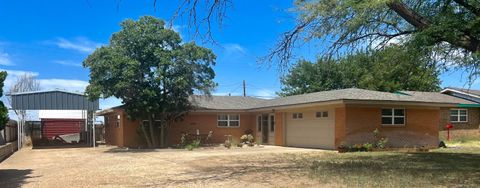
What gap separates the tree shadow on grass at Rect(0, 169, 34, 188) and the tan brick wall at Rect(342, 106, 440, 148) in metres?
14.4

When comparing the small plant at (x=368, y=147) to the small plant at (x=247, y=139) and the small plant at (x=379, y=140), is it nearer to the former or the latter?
the small plant at (x=379, y=140)

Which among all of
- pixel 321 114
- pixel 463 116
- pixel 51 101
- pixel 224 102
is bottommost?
pixel 463 116

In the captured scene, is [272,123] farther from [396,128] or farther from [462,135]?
[462,135]

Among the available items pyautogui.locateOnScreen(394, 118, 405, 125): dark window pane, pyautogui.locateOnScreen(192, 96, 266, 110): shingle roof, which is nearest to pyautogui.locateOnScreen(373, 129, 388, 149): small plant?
pyautogui.locateOnScreen(394, 118, 405, 125): dark window pane

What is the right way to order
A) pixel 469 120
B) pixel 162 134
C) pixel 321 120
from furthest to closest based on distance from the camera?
pixel 469 120 < pixel 162 134 < pixel 321 120

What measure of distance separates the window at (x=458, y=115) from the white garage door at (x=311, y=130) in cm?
1298

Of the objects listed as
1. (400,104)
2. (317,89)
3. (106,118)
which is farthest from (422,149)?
(106,118)

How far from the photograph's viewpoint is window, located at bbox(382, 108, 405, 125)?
80.8ft

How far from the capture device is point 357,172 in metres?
13.4

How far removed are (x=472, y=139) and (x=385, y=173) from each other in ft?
71.2

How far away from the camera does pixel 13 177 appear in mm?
13648

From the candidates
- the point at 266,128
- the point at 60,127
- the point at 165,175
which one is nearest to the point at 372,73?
the point at 266,128

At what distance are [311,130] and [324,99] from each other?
9.78 ft

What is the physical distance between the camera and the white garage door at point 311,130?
24.6 m
